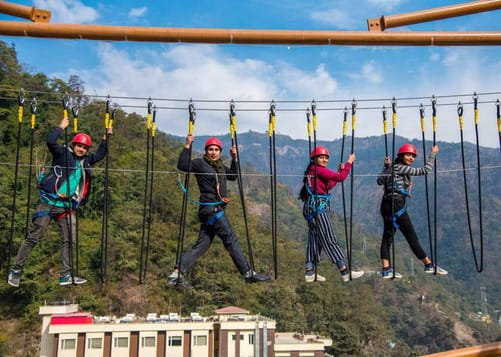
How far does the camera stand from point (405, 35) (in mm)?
3732

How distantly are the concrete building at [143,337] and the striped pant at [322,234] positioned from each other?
2038 centimetres

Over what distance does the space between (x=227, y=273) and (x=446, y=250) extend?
12809 centimetres

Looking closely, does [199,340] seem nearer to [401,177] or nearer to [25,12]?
[401,177]

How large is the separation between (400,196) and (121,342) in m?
24.1

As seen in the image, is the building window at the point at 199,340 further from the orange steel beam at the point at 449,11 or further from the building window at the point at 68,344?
the orange steel beam at the point at 449,11

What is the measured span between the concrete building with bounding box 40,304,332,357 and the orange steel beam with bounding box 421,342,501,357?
23040 mm

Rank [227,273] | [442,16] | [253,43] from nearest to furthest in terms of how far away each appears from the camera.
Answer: [442,16] → [253,43] → [227,273]

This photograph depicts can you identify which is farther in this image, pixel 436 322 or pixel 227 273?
pixel 436 322

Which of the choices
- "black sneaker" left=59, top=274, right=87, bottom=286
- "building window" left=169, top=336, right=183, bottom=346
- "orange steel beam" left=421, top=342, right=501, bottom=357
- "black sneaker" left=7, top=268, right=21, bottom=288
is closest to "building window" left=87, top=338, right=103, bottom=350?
"building window" left=169, top=336, right=183, bottom=346

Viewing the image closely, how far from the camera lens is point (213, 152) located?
5383mm

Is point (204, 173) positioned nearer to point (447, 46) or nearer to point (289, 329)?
point (447, 46)

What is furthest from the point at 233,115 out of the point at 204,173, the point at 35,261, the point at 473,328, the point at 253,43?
the point at 473,328

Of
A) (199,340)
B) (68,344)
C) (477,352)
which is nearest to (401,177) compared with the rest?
(477,352)

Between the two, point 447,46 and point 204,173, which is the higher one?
point 447,46
